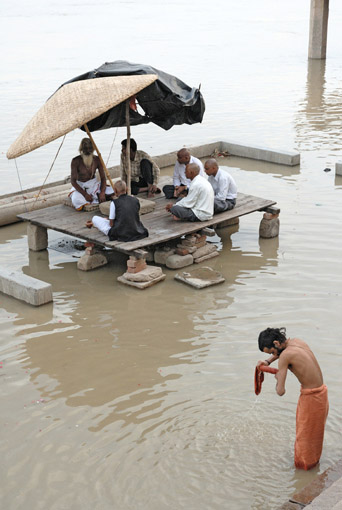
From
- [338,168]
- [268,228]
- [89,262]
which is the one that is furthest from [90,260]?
[338,168]

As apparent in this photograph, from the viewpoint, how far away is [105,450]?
651cm

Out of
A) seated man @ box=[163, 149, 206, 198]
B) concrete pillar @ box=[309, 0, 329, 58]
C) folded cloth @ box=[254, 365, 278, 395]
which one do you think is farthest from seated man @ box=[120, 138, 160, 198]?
concrete pillar @ box=[309, 0, 329, 58]

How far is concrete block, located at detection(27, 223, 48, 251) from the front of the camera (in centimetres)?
1117

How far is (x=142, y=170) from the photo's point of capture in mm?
12047

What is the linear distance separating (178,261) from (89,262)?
1.28 m

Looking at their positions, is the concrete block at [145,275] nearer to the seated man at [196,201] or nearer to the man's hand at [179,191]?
the seated man at [196,201]

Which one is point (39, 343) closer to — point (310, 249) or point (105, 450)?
point (105, 450)

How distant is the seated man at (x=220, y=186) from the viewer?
1103 cm

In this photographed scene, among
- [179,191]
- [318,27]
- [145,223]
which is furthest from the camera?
[318,27]

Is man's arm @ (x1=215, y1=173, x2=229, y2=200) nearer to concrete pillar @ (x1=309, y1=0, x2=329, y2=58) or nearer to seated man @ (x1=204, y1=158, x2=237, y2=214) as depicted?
seated man @ (x1=204, y1=158, x2=237, y2=214)

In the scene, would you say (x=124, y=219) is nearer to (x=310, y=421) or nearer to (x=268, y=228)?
(x=268, y=228)

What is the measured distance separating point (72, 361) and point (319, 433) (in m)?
3.15

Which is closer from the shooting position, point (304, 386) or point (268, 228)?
point (304, 386)

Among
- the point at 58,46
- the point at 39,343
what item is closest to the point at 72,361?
the point at 39,343
